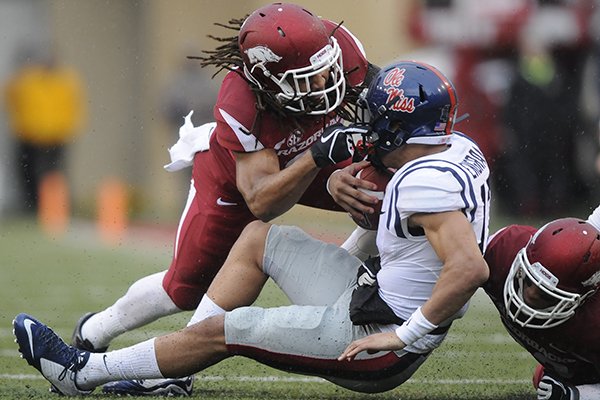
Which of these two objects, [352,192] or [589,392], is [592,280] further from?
[352,192]

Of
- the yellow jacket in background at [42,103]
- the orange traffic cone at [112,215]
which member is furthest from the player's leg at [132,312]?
the yellow jacket in background at [42,103]

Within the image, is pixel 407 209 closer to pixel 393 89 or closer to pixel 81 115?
pixel 393 89

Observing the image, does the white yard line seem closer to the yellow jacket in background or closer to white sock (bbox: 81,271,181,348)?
white sock (bbox: 81,271,181,348)

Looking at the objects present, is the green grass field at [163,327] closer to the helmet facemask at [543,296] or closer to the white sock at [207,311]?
the white sock at [207,311]

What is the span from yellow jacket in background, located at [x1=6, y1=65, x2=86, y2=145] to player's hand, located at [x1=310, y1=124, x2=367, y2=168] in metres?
10.4

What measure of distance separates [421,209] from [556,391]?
919 millimetres

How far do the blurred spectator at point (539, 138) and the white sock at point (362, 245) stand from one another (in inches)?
279

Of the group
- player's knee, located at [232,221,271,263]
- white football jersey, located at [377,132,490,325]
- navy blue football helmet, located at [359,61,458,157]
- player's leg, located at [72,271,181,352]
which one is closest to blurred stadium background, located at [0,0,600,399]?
player's leg, located at [72,271,181,352]

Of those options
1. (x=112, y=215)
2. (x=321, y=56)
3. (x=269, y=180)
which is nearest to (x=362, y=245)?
(x=269, y=180)

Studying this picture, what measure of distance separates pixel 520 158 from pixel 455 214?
8.22m

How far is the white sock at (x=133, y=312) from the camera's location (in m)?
5.28

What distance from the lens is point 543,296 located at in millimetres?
4285

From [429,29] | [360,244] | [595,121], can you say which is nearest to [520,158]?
[595,121]

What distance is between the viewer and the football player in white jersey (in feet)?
13.6
